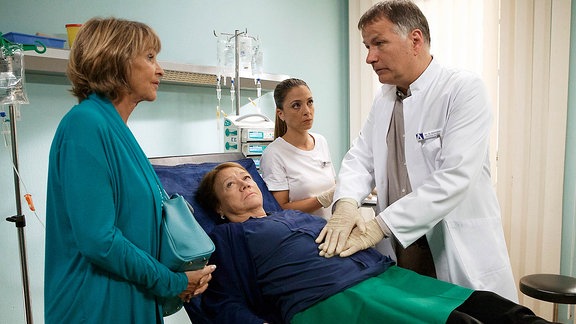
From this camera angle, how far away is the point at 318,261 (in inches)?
54.7

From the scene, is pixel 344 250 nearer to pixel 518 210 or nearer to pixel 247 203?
pixel 247 203

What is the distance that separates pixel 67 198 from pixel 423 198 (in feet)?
3.34

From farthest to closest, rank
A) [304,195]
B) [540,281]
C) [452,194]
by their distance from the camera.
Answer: [304,195]
[540,281]
[452,194]

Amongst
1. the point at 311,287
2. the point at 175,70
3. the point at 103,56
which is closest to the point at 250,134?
the point at 175,70

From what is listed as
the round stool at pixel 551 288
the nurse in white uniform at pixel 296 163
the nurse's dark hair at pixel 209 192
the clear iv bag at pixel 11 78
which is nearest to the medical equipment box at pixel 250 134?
the nurse in white uniform at pixel 296 163

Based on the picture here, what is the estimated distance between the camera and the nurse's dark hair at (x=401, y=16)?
1433 millimetres

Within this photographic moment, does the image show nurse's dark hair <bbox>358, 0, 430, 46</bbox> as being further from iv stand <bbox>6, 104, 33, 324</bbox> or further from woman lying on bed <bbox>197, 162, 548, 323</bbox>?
iv stand <bbox>6, 104, 33, 324</bbox>

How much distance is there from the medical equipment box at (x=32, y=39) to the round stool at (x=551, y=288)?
2523 mm

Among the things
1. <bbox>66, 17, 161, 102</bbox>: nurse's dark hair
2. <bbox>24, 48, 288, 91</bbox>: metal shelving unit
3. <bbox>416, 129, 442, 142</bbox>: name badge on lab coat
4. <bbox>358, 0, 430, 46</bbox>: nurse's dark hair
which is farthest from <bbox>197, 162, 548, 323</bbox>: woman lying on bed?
<bbox>24, 48, 288, 91</bbox>: metal shelving unit

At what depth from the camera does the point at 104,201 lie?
100 cm

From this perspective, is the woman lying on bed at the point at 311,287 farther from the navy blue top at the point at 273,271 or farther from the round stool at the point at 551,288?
the round stool at the point at 551,288

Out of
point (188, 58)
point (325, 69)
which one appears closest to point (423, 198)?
point (188, 58)

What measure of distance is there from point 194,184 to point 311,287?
77 cm

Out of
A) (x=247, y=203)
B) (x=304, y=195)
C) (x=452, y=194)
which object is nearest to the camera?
(x=452, y=194)
